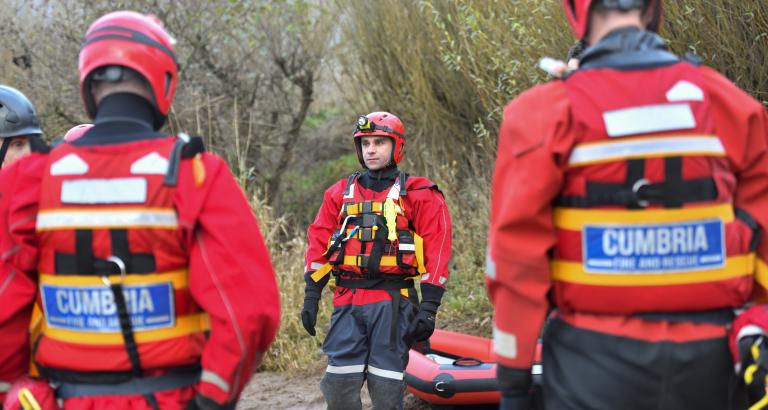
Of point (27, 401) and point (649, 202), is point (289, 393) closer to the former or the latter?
point (27, 401)

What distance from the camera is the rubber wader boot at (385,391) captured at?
5645mm

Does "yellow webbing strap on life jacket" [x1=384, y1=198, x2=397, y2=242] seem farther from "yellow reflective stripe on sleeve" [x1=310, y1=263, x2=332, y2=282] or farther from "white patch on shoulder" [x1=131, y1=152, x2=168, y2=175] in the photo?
"white patch on shoulder" [x1=131, y1=152, x2=168, y2=175]

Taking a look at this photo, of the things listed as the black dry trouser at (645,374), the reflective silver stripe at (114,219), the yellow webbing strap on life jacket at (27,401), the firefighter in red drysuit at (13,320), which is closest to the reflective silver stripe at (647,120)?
the black dry trouser at (645,374)

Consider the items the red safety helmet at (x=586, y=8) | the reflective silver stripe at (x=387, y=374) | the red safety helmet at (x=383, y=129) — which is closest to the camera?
the red safety helmet at (x=586, y=8)

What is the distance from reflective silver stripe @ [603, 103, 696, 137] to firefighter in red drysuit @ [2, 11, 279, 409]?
46.0 inches

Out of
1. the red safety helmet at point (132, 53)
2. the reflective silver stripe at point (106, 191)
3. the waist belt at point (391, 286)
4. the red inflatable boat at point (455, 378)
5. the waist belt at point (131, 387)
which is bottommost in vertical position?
the red inflatable boat at point (455, 378)

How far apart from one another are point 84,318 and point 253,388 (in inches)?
204

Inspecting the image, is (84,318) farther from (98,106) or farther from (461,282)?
(461,282)

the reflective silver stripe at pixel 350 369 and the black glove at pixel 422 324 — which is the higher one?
the black glove at pixel 422 324

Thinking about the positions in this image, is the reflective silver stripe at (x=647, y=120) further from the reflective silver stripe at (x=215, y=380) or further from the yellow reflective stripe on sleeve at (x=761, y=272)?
the reflective silver stripe at (x=215, y=380)

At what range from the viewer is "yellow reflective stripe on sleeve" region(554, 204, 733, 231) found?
282 cm

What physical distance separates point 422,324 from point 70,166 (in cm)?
317

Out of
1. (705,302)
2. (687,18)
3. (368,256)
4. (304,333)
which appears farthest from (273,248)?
(705,302)

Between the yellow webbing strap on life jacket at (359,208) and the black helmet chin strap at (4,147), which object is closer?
the black helmet chin strap at (4,147)
